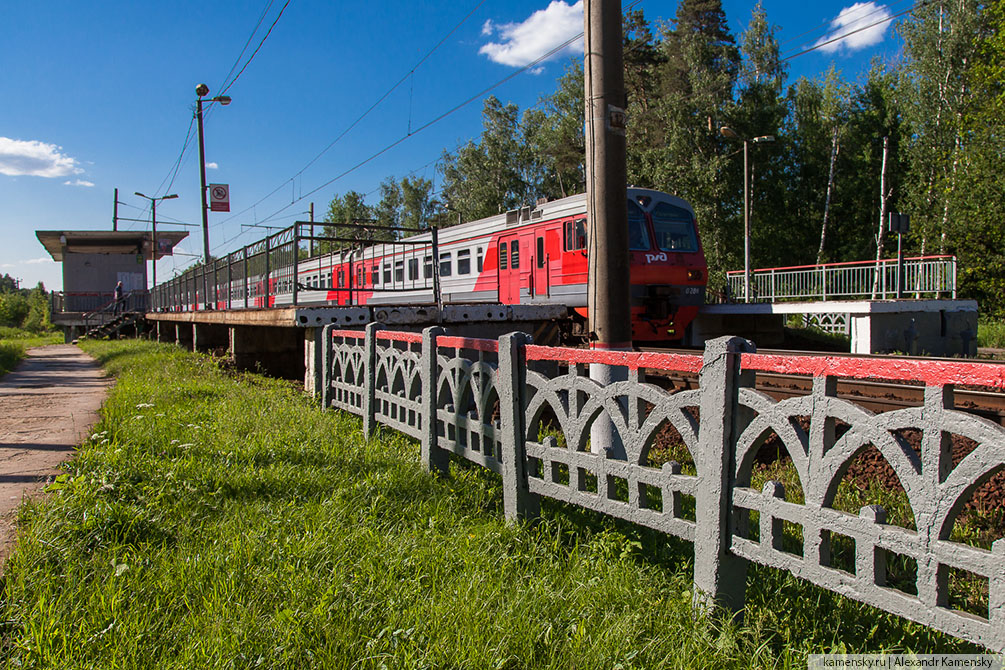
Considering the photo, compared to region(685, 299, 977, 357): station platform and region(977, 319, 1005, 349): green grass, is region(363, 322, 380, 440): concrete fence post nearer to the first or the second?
region(685, 299, 977, 357): station platform

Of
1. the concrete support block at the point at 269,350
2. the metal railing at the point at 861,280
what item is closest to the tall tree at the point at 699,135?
the metal railing at the point at 861,280

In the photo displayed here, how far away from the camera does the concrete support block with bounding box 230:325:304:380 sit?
1213cm

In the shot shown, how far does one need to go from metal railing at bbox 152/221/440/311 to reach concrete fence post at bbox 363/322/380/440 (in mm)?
2266

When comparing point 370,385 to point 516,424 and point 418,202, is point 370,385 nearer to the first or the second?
point 516,424

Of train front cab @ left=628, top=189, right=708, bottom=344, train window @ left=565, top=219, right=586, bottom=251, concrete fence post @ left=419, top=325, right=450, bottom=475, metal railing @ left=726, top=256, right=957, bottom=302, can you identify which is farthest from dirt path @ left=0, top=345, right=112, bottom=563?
metal railing @ left=726, top=256, right=957, bottom=302

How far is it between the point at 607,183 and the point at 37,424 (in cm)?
661

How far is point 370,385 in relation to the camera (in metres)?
6.39

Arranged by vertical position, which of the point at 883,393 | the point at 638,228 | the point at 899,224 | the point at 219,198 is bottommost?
the point at 883,393

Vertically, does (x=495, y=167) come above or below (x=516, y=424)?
above

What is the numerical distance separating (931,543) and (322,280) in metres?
20.2

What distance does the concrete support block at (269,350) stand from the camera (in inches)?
478

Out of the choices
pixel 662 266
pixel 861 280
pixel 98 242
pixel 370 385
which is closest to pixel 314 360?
pixel 370 385

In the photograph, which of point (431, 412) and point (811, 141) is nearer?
point (431, 412)

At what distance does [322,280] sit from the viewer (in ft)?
68.7
